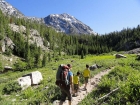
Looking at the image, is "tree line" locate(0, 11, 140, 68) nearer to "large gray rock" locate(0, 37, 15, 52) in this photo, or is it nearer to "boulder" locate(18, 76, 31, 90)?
"large gray rock" locate(0, 37, 15, 52)

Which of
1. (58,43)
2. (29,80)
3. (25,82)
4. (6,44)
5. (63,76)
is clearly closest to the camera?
(63,76)

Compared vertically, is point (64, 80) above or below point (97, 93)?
above

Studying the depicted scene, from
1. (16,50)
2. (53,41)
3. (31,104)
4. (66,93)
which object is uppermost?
(53,41)

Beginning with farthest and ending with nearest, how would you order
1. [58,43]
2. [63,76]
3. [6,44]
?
[58,43], [6,44], [63,76]

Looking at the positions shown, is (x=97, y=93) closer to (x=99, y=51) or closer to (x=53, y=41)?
(x=99, y=51)

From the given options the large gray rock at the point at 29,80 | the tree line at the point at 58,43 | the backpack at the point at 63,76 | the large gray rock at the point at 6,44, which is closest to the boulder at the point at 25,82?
the large gray rock at the point at 29,80

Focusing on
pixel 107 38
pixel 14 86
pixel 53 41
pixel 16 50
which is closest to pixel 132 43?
pixel 107 38

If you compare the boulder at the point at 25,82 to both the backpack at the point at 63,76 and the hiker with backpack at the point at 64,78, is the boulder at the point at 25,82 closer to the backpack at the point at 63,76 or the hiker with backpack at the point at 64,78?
the hiker with backpack at the point at 64,78

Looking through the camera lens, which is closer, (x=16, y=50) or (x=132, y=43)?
(x=16, y=50)

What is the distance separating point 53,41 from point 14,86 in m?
147

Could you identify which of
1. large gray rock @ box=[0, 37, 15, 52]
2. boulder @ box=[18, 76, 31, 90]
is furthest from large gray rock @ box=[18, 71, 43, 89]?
large gray rock @ box=[0, 37, 15, 52]

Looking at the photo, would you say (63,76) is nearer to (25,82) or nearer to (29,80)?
(25,82)

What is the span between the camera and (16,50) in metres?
106

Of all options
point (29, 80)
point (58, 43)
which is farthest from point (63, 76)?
point (58, 43)
